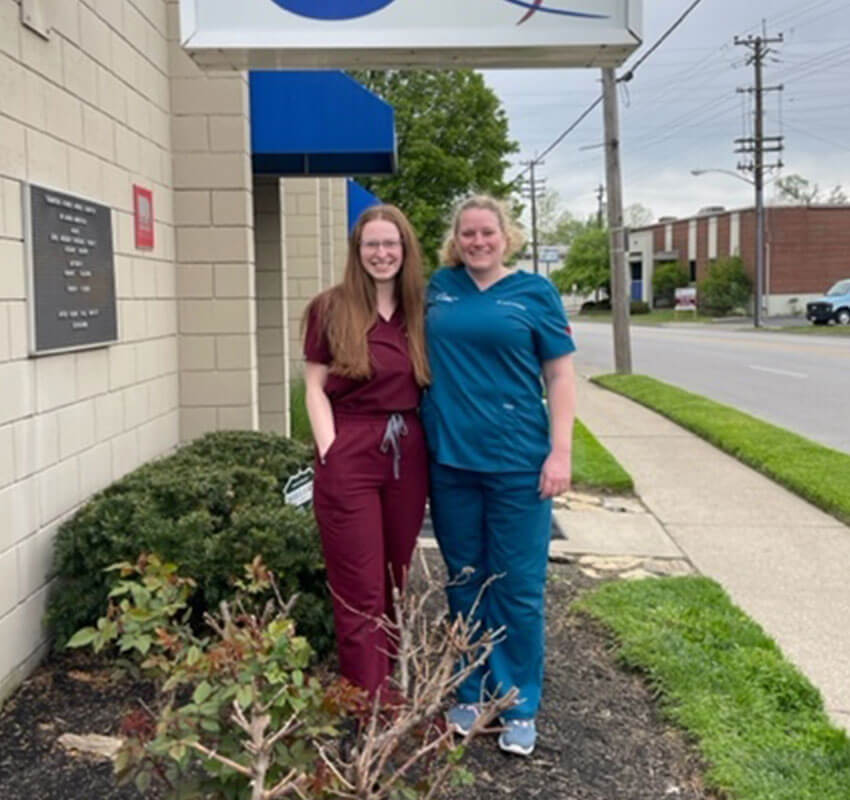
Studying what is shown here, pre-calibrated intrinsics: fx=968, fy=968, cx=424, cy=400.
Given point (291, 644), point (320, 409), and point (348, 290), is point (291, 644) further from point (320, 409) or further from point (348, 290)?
point (348, 290)

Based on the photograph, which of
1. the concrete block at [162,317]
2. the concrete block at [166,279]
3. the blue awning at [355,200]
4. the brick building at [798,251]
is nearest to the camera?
the concrete block at [162,317]

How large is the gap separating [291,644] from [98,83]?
348cm

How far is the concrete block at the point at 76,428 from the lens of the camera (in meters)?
4.14

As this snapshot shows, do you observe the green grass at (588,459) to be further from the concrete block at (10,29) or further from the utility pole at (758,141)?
the utility pole at (758,141)

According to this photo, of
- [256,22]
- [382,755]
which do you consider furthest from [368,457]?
[256,22]

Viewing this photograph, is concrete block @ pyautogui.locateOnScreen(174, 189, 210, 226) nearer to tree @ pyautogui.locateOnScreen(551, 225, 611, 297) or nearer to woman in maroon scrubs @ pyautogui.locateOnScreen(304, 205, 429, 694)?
woman in maroon scrubs @ pyautogui.locateOnScreen(304, 205, 429, 694)

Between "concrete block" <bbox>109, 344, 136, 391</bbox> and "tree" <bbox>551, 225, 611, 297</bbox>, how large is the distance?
72849 millimetres

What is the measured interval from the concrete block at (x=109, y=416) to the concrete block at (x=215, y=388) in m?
1.17

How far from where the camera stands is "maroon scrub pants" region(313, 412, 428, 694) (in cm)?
327

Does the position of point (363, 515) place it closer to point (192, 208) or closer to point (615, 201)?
point (192, 208)

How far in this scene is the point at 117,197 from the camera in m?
4.91

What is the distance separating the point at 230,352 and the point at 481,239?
10.4 feet

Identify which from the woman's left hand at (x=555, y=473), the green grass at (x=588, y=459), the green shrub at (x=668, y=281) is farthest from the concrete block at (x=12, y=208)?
Answer: the green shrub at (x=668, y=281)

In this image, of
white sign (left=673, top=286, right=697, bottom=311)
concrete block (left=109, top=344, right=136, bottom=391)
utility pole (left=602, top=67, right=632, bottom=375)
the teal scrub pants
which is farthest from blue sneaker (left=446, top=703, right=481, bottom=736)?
white sign (left=673, top=286, right=697, bottom=311)
